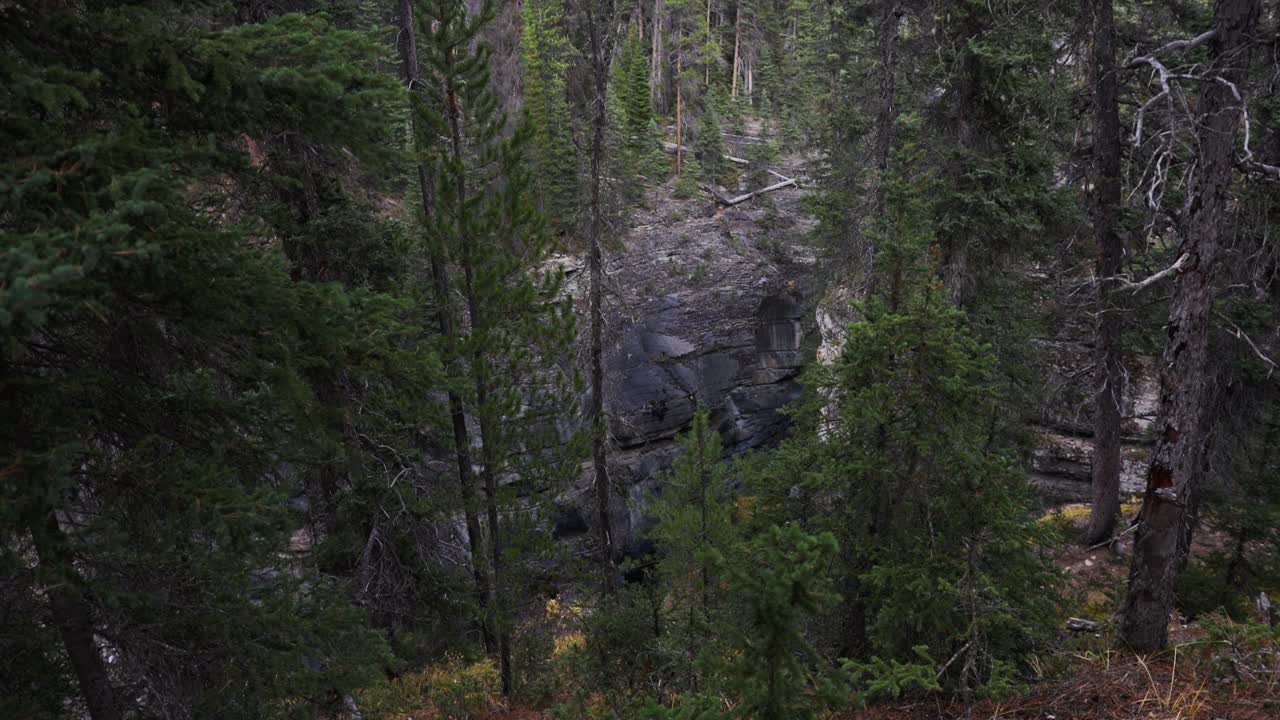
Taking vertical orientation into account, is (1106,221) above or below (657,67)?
below

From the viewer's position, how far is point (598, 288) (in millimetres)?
13297

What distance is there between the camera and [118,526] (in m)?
4.07

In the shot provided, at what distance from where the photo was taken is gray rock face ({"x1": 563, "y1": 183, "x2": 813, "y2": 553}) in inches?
863

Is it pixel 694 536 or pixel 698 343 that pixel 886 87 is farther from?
pixel 698 343

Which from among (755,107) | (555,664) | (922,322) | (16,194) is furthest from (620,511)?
(755,107)

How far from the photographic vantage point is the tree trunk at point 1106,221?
11656 mm

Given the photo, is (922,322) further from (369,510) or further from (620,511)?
(620,511)

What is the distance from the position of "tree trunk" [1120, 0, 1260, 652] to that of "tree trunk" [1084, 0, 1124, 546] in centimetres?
651

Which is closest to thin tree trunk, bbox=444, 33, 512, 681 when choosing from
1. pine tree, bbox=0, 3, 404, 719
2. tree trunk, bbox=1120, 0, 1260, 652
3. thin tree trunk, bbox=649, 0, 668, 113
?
pine tree, bbox=0, 3, 404, 719

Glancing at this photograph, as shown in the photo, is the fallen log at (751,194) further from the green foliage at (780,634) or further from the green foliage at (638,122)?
the green foliage at (780,634)

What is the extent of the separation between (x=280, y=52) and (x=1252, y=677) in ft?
25.2

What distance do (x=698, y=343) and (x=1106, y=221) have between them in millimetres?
13161

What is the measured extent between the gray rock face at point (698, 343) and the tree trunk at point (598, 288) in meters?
5.71

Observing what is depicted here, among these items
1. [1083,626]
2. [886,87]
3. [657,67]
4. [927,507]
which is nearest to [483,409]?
[927,507]
